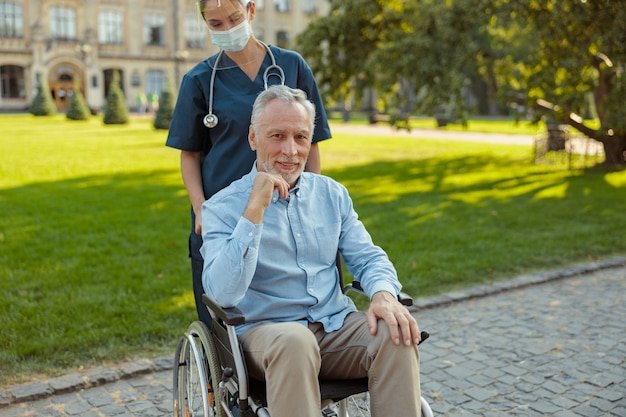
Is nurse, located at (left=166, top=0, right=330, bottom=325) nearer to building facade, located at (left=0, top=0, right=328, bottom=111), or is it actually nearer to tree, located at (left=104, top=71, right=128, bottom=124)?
tree, located at (left=104, top=71, right=128, bottom=124)

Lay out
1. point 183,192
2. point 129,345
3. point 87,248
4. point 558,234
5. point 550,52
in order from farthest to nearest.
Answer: point 550,52
point 183,192
point 558,234
point 87,248
point 129,345

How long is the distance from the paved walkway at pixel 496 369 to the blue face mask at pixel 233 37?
2.06 meters

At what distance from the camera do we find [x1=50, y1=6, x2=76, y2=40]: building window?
50281mm

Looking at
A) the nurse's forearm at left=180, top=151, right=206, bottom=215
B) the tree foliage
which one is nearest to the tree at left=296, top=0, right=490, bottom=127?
the tree foliage

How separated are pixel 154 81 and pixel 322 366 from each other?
5434cm

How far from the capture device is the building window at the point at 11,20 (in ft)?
160

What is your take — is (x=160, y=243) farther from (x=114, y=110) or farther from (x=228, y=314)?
(x=114, y=110)

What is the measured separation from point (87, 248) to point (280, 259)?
17.5ft

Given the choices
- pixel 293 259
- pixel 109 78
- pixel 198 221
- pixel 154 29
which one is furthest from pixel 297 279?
Answer: pixel 154 29

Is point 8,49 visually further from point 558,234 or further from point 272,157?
point 272,157

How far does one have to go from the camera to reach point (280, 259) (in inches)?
111

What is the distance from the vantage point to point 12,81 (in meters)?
49.1

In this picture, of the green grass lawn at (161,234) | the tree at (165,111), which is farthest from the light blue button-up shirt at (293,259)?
the tree at (165,111)

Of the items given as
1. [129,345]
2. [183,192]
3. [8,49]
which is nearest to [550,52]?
A: [183,192]
